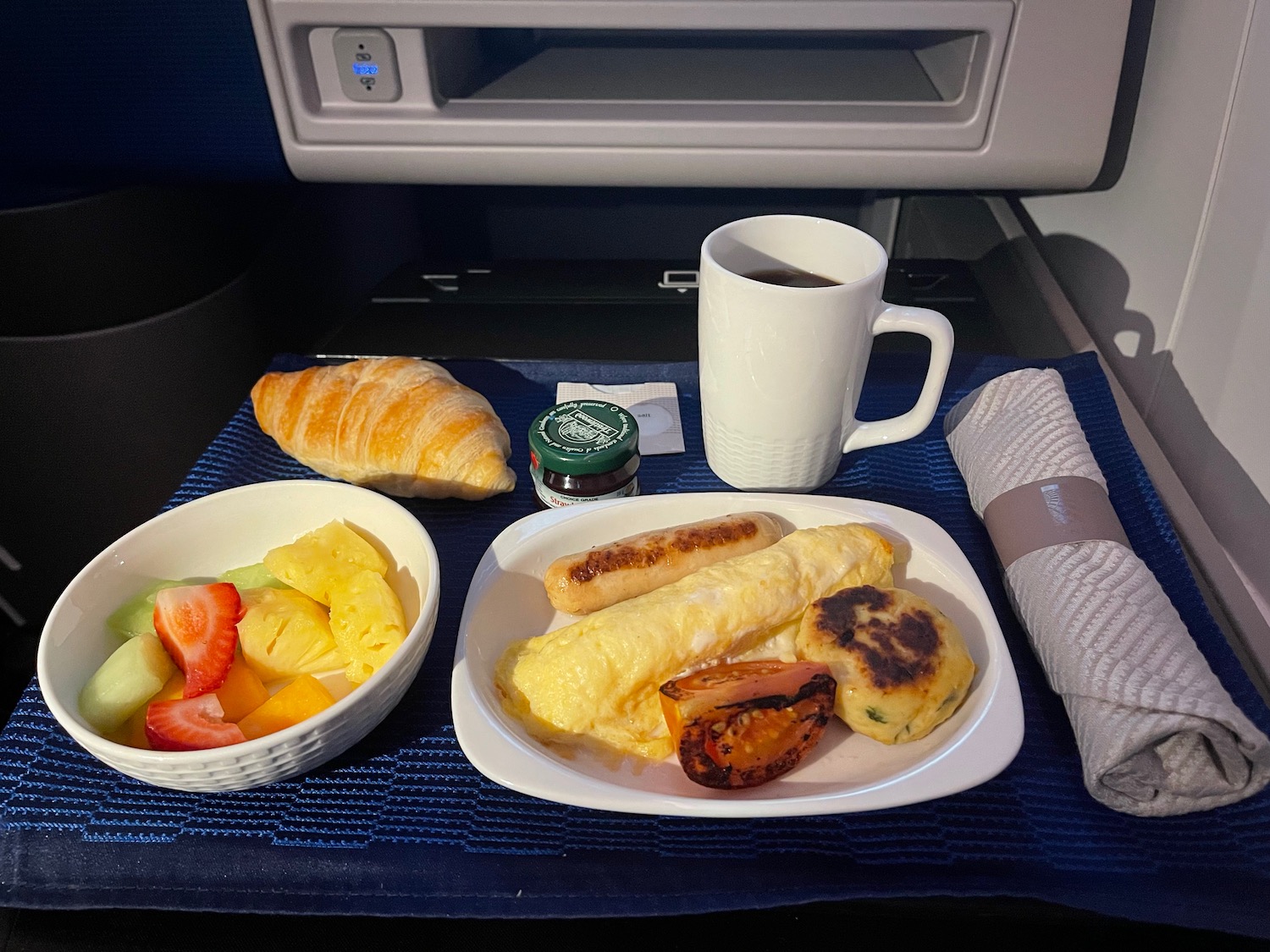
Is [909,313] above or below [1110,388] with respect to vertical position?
above

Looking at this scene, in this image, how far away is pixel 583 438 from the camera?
32.1 inches

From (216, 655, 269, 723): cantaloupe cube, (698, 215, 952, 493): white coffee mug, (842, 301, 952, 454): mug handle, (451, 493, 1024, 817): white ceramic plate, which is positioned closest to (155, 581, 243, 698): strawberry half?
(216, 655, 269, 723): cantaloupe cube

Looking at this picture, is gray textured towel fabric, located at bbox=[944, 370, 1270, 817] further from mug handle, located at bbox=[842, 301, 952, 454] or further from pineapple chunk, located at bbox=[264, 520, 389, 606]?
pineapple chunk, located at bbox=[264, 520, 389, 606]

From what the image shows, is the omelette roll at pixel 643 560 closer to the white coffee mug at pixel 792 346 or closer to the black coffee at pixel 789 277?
the white coffee mug at pixel 792 346

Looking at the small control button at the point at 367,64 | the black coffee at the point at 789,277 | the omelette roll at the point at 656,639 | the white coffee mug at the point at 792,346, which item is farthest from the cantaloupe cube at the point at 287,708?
the small control button at the point at 367,64

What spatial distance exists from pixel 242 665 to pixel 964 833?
1.84 ft

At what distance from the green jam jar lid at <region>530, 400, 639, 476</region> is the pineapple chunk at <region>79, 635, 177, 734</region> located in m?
0.37

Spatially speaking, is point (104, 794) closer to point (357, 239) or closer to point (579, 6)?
point (579, 6)

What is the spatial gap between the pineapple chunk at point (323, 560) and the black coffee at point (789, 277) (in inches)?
18.4

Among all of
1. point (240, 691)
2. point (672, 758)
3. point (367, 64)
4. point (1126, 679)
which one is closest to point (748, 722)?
point (672, 758)

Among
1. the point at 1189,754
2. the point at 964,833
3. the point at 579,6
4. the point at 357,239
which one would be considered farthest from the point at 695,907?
the point at 357,239

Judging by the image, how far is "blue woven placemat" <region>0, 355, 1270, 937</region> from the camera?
0.57 meters

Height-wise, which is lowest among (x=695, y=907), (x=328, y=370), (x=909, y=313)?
(x=695, y=907)

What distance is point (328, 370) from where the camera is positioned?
96 centimetres
